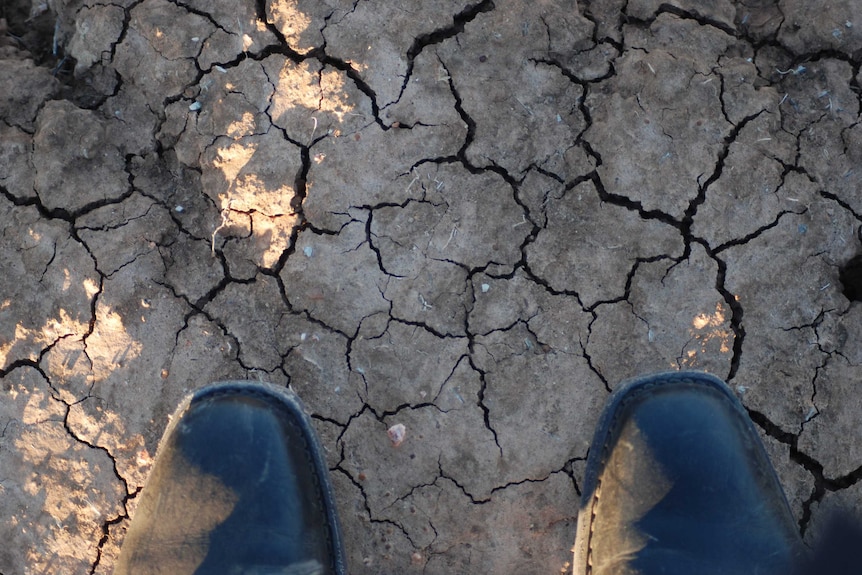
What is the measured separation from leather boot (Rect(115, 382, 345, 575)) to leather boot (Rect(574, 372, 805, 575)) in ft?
3.05

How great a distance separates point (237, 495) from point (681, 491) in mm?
1506

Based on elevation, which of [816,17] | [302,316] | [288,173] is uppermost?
[816,17]

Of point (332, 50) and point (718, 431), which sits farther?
point (332, 50)

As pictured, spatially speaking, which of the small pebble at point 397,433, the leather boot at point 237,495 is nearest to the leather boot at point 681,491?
the small pebble at point 397,433

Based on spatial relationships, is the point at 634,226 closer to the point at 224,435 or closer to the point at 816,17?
the point at 816,17

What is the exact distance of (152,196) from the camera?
2557 mm

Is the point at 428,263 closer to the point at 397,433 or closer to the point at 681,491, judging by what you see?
the point at 397,433

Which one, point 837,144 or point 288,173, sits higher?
point 837,144

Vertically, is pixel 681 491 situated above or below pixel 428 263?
below

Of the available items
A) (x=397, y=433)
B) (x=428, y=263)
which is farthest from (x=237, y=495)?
(x=428, y=263)

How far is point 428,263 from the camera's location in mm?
2486

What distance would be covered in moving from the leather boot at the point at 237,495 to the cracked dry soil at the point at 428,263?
9 centimetres

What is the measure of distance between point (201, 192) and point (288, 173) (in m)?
0.33

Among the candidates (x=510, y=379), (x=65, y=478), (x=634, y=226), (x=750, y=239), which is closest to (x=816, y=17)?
(x=750, y=239)
